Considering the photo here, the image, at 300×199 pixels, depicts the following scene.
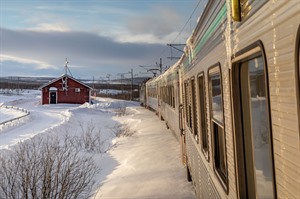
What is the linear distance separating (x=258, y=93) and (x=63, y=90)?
44.4 meters

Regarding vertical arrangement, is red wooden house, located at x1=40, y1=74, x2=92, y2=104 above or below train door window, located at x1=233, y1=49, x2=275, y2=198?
above

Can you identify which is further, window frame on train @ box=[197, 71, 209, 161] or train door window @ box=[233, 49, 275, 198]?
window frame on train @ box=[197, 71, 209, 161]

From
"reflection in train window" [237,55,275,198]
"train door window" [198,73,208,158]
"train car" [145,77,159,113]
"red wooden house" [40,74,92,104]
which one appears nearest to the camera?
"reflection in train window" [237,55,275,198]

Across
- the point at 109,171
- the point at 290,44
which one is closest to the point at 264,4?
the point at 290,44

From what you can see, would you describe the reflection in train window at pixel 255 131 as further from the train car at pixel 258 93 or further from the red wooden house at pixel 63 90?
the red wooden house at pixel 63 90

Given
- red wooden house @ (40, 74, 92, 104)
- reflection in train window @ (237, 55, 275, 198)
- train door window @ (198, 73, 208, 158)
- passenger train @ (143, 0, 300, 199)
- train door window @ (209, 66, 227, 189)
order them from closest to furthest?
passenger train @ (143, 0, 300, 199) < reflection in train window @ (237, 55, 275, 198) < train door window @ (209, 66, 227, 189) < train door window @ (198, 73, 208, 158) < red wooden house @ (40, 74, 92, 104)

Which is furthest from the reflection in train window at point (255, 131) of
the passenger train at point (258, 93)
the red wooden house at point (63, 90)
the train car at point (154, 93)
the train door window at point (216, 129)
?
the red wooden house at point (63, 90)

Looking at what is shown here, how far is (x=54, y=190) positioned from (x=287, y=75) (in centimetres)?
659

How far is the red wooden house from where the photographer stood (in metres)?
43.9

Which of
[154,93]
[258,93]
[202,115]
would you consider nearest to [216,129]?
[202,115]

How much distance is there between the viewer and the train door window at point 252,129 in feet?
5.56

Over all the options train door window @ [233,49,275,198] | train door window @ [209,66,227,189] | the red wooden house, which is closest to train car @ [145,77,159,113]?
train door window @ [209,66,227,189]

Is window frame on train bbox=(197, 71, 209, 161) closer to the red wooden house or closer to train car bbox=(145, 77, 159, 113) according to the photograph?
train car bbox=(145, 77, 159, 113)

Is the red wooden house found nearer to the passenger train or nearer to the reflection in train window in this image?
the passenger train
